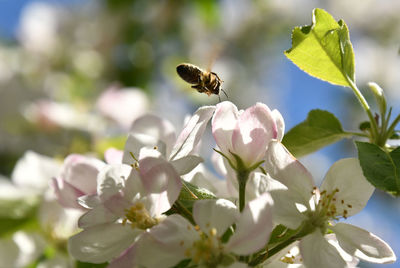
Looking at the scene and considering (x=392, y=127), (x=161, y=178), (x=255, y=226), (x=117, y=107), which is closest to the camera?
(x=255, y=226)

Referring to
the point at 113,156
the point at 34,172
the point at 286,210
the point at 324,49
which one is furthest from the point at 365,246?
the point at 34,172

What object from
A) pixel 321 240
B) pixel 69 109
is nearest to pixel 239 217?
pixel 321 240

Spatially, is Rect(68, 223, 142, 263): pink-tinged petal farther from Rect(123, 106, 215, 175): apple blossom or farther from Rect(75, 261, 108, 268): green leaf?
Rect(75, 261, 108, 268): green leaf

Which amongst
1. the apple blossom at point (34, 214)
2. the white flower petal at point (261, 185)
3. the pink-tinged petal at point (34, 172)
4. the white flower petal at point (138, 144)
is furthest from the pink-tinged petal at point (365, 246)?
the pink-tinged petal at point (34, 172)

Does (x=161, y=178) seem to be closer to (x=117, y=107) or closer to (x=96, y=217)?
(x=96, y=217)

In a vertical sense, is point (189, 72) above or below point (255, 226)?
above

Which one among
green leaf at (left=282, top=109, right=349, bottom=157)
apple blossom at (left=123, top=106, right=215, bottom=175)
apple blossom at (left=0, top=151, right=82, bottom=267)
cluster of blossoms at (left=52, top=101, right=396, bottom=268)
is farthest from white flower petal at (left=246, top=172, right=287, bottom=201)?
apple blossom at (left=0, top=151, right=82, bottom=267)
